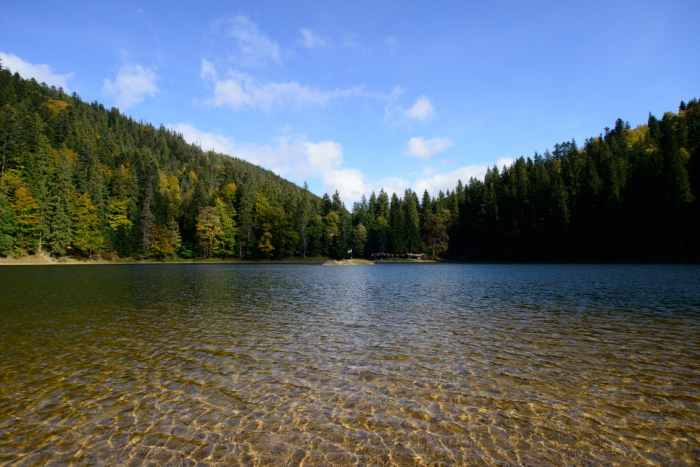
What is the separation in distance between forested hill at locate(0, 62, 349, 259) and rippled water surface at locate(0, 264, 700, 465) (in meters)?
80.3

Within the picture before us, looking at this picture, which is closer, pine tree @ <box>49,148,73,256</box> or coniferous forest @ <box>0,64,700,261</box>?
coniferous forest @ <box>0,64,700,261</box>

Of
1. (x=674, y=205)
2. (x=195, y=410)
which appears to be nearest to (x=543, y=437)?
(x=195, y=410)

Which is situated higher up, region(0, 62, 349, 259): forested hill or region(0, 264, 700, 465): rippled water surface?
region(0, 62, 349, 259): forested hill

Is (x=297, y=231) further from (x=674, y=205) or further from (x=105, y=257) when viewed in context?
(x=674, y=205)

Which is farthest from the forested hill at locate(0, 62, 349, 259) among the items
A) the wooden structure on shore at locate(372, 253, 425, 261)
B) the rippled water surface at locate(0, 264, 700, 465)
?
the rippled water surface at locate(0, 264, 700, 465)

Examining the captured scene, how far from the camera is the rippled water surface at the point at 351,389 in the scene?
6141 millimetres

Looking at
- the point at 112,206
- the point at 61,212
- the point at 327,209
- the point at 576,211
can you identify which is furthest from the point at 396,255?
the point at 61,212

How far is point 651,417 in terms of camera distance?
285 inches

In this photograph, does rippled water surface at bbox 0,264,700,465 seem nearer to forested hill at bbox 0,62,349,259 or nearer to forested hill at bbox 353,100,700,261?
forested hill at bbox 353,100,700,261

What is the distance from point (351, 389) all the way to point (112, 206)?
112 meters

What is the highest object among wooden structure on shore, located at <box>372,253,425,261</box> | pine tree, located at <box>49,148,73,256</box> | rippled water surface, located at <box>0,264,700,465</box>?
pine tree, located at <box>49,148,73,256</box>

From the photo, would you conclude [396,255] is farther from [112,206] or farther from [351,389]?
[351,389]

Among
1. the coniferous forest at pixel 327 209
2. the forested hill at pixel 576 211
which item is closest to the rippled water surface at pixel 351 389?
the forested hill at pixel 576 211

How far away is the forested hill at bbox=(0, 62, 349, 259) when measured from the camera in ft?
263
